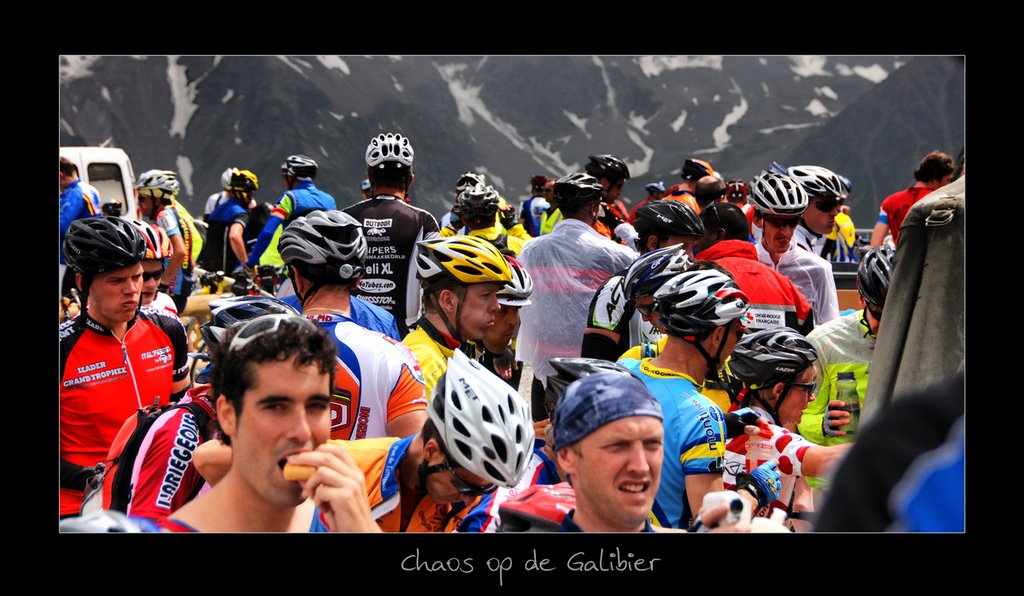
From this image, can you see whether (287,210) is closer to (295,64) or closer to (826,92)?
(295,64)

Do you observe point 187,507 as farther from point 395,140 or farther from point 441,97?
point 441,97

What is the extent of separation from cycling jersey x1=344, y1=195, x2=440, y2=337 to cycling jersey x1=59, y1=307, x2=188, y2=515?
2024 mm

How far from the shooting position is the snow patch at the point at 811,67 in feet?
93.2

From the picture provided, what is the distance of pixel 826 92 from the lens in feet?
94.4

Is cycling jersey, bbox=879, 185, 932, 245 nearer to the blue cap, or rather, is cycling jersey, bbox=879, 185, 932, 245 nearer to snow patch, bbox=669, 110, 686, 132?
the blue cap

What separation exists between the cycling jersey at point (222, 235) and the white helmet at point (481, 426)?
12.2 m

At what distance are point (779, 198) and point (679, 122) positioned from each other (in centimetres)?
2205

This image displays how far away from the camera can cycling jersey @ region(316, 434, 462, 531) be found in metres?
3.62

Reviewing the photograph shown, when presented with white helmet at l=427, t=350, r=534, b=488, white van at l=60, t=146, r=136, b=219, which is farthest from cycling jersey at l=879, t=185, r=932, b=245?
white van at l=60, t=146, r=136, b=219

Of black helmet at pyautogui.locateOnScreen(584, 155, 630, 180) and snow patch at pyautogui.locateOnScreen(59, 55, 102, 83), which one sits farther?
snow patch at pyautogui.locateOnScreen(59, 55, 102, 83)

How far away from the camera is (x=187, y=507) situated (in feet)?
9.87

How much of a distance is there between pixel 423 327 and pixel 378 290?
2.53 metres

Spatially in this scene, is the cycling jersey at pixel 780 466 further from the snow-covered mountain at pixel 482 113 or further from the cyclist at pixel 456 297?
the snow-covered mountain at pixel 482 113
